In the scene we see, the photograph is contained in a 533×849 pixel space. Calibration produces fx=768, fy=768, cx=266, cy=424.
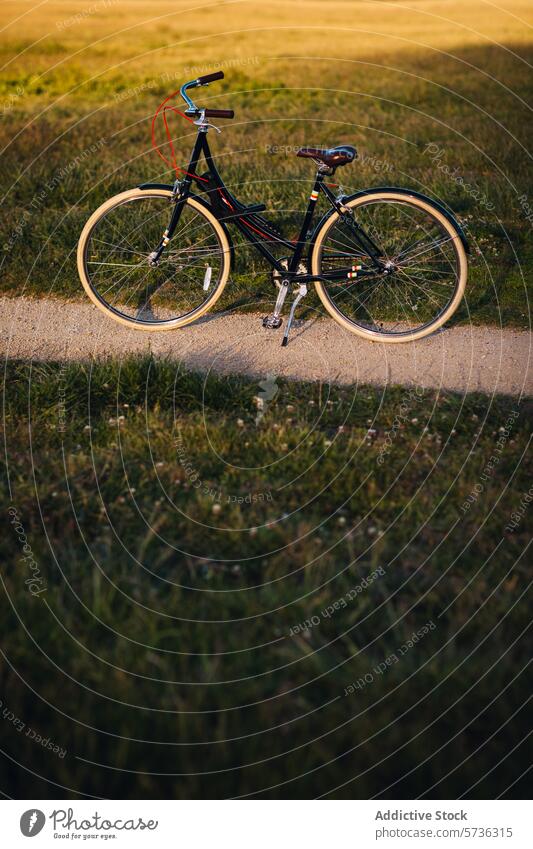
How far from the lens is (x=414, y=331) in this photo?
5.73 metres

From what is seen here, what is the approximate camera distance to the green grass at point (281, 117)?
6.90 metres

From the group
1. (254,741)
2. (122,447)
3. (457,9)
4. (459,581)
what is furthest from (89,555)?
(457,9)

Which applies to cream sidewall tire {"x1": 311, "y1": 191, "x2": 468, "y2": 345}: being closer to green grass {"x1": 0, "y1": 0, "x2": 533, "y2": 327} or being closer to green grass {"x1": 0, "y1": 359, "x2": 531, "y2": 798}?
green grass {"x1": 0, "y1": 0, "x2": 533, "y2": 327}

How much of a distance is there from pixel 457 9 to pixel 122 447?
1794cm

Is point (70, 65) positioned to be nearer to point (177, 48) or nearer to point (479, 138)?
point (177, 48)

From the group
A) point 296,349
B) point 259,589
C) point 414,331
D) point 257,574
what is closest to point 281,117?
point 414,331

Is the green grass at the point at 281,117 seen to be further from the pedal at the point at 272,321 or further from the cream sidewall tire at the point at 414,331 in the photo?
the pedal at the point at 272,321

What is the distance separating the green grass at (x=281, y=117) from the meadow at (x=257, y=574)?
0.08m

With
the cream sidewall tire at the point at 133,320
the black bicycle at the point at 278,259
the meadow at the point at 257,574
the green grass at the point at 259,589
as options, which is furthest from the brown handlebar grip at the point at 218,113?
the green grass at the point at 259,589

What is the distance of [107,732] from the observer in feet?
9.66

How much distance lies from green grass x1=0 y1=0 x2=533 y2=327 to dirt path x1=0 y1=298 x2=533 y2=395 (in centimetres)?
35

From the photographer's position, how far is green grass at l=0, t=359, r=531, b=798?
9.42 feet

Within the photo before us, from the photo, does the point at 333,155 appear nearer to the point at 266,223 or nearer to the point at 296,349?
the point at 266,223

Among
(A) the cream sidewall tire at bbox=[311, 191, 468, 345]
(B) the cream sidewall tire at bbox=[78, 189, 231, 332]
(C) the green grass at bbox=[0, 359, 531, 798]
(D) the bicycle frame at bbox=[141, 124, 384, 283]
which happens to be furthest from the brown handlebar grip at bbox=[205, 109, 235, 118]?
(C) the green grass at bbox=[0, 359, 531, 798]
